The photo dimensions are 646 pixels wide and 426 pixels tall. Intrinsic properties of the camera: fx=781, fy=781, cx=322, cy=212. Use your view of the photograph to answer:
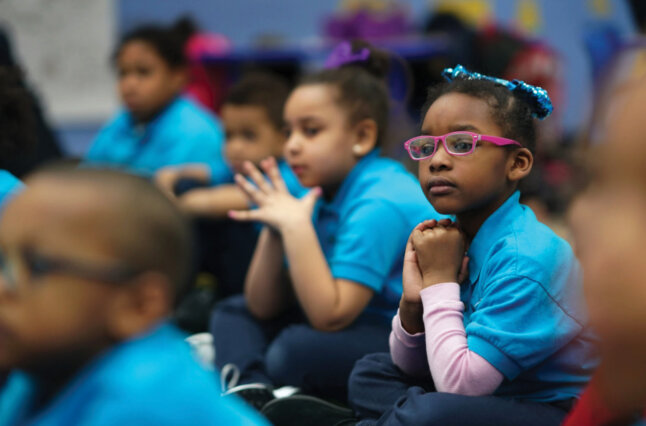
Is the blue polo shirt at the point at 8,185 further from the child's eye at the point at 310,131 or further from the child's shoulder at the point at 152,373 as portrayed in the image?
the child's eye at the point at 310,131

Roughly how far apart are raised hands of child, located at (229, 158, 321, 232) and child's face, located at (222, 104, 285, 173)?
75 cm

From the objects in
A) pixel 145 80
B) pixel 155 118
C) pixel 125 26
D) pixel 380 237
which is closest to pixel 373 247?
pixel 380 237

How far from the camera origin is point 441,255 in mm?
1209

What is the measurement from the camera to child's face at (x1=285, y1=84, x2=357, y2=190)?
176 centimetres

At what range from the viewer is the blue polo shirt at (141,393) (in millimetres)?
774

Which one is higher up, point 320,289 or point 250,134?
point 250,134

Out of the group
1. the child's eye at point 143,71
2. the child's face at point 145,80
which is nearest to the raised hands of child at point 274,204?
the child's face at point 145,80

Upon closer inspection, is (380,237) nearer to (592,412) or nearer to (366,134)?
(366,134)

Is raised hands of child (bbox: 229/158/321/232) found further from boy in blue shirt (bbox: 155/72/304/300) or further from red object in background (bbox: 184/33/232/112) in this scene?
red object in background (bbox: 184/33/232/112)

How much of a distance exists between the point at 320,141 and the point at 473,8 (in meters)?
3.71

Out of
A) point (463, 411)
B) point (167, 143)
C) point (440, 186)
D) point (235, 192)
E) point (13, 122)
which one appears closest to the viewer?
point (463, 411)

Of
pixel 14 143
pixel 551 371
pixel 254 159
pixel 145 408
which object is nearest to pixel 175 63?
pixel 254 159

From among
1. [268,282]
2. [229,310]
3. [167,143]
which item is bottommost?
[229,310]

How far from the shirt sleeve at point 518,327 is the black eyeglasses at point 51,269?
1.81ft
